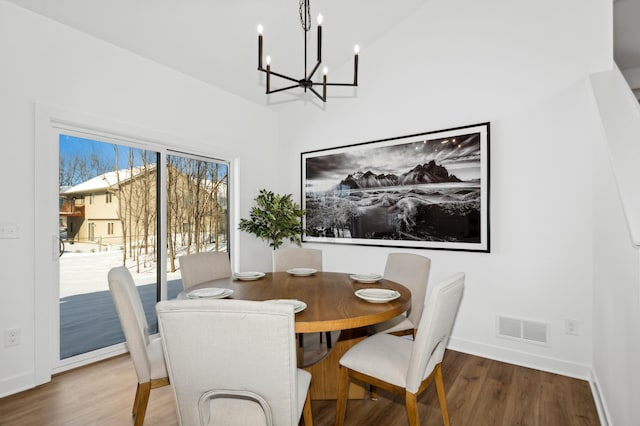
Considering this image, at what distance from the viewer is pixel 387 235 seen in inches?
150

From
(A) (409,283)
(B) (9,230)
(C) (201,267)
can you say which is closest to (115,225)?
(B) (9,230)

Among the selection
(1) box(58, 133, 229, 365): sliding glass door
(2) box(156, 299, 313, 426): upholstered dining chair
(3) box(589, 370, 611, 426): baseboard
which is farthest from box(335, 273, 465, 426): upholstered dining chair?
(1) box(58, 133, 229, 365): sliding glass door

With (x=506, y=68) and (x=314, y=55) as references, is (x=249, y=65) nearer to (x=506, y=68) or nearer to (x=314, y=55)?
(x=314, y=55)

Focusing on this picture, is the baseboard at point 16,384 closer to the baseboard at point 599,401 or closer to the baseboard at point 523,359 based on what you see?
the baseboard at point 523,359

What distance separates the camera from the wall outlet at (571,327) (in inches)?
109

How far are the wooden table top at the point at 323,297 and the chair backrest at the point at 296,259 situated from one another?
53cm

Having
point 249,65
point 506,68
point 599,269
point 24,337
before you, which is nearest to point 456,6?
point 506,68

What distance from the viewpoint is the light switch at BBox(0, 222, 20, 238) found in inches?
96.5

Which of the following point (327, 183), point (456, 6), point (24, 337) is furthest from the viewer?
point (327, 183)

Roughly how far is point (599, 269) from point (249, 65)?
3.78 meters

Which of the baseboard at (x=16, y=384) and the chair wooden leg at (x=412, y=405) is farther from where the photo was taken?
the baseboard at (x=16, y=384)

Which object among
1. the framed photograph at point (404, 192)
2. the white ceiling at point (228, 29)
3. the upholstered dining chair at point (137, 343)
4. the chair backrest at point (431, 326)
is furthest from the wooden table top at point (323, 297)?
the white ceiling at point (228, 29)

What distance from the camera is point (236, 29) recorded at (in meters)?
3.39

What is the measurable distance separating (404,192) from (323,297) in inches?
78.9
